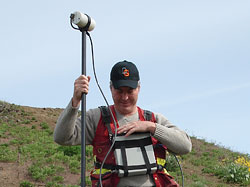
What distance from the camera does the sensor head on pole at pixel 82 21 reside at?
3607 millimetres

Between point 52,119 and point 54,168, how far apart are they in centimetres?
786

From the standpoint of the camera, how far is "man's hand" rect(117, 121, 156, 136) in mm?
3727

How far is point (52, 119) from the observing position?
17953 mm

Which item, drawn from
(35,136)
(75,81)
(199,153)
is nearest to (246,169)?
(199,153)

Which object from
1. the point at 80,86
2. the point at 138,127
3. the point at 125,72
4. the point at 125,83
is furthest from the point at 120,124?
the point at 80,86

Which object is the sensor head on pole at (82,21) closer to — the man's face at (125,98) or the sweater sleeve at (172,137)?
the man's face at (125,98)

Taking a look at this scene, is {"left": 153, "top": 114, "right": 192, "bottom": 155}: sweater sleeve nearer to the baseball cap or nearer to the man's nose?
the man's nose

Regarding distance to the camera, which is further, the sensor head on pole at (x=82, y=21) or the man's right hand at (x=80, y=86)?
the sensor head on pole at (x=82, y=21)

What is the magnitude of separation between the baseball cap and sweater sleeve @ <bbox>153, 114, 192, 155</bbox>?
0.57 meters

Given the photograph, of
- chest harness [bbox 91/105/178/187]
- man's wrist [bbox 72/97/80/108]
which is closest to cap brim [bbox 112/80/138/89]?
chest harness [bbox 91/105/178/187]

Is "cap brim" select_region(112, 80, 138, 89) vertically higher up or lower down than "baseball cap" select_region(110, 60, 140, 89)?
lower down

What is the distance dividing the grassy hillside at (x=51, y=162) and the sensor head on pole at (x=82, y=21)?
6393 mm

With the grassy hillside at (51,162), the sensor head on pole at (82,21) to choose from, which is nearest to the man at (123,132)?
the sensor head on pole at (82,21)

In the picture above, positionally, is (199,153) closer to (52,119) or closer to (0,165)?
(52,119)
